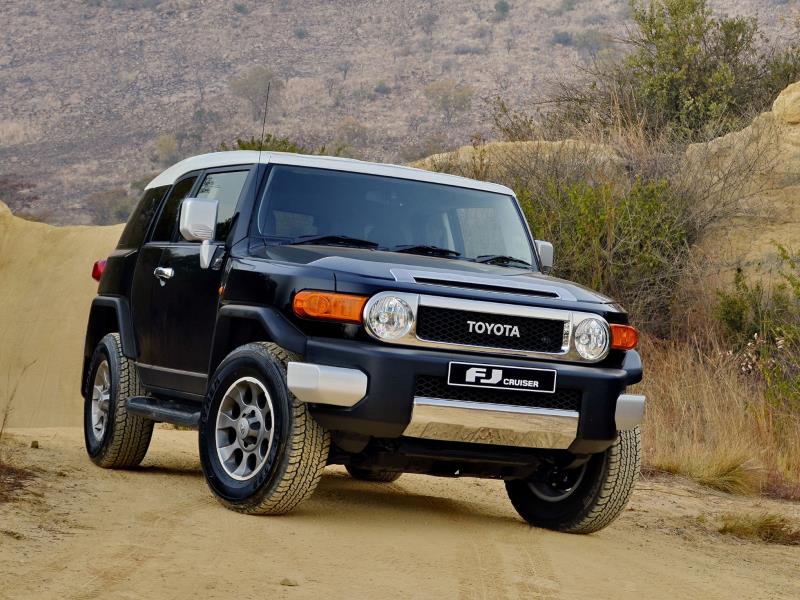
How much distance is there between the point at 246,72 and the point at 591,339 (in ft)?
221

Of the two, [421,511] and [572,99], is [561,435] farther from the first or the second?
[572,99]

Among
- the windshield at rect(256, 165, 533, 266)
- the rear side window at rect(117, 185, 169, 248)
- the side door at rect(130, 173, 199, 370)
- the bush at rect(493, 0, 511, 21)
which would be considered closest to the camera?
the windshield at rect(256, 165, 533, 266)

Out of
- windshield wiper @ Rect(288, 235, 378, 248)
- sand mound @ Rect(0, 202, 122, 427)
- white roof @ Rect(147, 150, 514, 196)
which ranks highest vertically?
white roof @ Rect(147, 150, 514, 196)

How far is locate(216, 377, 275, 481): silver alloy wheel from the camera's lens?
6.77 meters

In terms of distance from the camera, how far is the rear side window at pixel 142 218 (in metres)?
9.15

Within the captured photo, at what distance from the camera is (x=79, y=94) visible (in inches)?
2721

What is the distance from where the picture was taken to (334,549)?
6207 mm

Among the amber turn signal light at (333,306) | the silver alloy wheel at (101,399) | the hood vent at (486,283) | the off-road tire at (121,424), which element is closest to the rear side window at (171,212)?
the off-road tire at (121,424)

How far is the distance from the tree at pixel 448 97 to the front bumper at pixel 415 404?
60.4 meters

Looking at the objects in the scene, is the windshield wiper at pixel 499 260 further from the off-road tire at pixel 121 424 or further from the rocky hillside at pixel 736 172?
the rocky hillside at pixel 736 172

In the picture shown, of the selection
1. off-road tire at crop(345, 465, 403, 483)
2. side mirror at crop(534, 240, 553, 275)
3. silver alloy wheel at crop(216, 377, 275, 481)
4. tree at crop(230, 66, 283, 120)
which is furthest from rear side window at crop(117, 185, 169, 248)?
tree at crop(230, 66, 283, 120)

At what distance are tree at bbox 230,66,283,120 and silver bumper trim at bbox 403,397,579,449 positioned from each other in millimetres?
61956

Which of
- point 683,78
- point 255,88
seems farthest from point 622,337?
point 255,88

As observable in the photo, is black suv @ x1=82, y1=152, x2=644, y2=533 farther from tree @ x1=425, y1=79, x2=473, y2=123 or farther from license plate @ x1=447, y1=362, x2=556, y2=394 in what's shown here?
tree @ x1=425, y1=79, x2=473, y2=123
